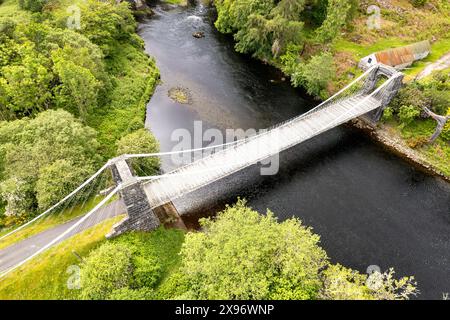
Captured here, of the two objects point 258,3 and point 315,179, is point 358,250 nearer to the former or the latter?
point 315,179

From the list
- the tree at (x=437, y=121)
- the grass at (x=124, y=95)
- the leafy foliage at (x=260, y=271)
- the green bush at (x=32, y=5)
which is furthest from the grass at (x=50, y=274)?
the green bush at (x=32, y=5)

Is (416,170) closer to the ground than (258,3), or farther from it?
closer to the ground

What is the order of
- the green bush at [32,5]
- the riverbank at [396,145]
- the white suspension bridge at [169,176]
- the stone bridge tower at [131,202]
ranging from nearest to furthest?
1. the stone bridge tower at [131,202]
2. the white suspension bridge at [169,176]
3. the riverbank at [396,145]
4. the green bush at [32,5]

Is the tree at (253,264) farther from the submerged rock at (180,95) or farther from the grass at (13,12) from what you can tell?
the grass at (13,12)

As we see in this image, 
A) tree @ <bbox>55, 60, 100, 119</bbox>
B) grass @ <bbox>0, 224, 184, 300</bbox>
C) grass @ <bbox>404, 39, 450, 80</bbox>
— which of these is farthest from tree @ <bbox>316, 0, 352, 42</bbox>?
grass @ <bbox>0, 224, 184, 300</bbox>

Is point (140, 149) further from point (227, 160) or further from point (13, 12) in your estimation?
point (13, 12)
